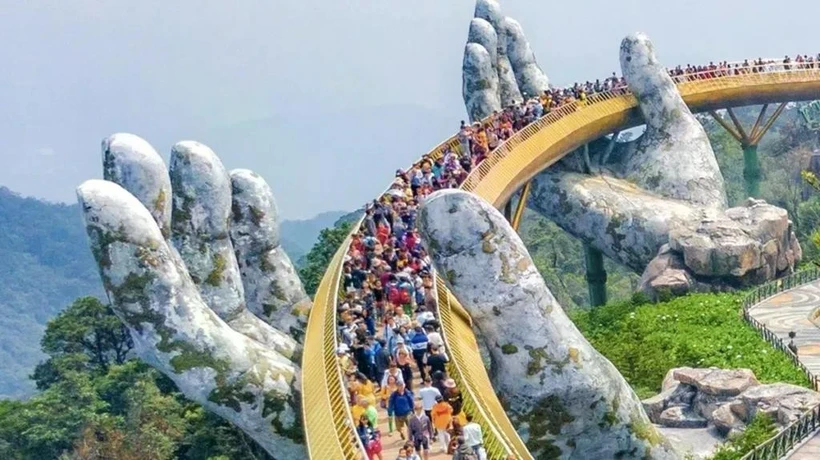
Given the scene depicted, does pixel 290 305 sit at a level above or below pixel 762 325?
above

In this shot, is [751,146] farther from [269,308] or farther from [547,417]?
[547,417]

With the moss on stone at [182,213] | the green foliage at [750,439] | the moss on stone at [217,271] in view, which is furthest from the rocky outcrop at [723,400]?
the moss on stone at [182,213]

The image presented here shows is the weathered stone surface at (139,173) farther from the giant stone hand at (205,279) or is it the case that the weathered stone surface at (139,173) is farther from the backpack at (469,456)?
the backpack at (469,456)

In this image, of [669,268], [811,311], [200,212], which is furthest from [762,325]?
[200,212]

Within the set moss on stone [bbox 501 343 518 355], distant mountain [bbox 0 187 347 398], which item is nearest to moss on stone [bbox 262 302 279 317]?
moss on stone [bbox 501 343 518 355]

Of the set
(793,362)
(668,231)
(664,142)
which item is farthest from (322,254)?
(793,362)

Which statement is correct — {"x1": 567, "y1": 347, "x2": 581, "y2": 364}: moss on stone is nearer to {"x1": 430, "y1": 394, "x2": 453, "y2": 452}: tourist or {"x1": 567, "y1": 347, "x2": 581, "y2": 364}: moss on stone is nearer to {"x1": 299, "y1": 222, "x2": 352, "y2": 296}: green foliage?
{"x1": 430, "y1": 394, "x2": 453, "y2": 452}: tourist

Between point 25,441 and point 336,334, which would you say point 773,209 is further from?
point 25,441
